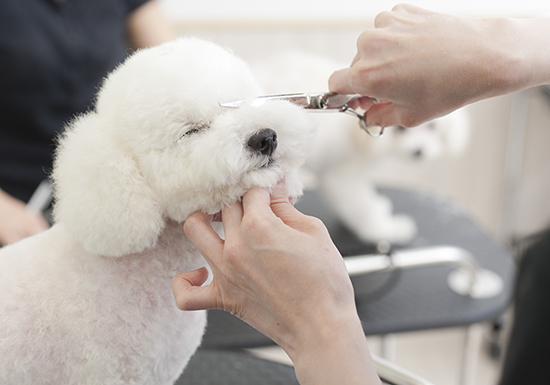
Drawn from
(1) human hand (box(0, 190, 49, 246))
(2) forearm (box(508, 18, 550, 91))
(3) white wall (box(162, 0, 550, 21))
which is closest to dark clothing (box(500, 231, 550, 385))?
(2) forearm (box(508, 18, 550, 91))

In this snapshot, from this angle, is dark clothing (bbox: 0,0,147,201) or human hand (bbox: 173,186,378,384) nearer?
human hand (bbox: 173,186,378,384)

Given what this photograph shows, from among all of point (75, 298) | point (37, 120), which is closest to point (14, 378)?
point (75, 298)

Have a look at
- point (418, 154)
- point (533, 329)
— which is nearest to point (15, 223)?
point (533, 329)

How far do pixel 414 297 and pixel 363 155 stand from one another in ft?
1.16

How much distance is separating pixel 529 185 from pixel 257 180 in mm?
1798

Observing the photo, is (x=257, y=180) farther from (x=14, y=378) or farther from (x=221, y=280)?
(x=14, y=378)

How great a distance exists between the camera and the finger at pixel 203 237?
1.25ft

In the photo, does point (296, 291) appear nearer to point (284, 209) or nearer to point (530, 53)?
point (284, 209)

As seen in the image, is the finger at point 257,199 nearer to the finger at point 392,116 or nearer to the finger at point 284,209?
the finger at point 284,209

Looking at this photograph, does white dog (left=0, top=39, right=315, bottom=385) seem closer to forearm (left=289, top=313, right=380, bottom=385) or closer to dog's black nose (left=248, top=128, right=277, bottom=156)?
dog's black nose (left=248, top=128, right=277, bottom=156)

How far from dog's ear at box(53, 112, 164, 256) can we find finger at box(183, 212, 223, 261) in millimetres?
33

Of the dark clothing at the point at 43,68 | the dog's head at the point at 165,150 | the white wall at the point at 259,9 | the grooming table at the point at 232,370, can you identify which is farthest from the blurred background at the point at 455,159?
the dog's head at the point at 165,150

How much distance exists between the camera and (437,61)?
0.39m

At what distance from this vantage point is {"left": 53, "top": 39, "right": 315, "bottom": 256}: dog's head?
0.38m
